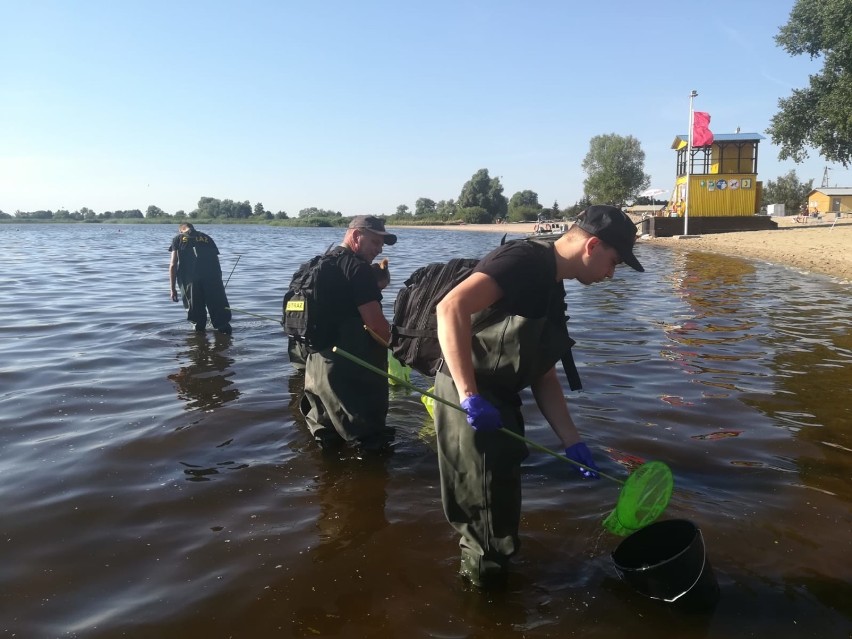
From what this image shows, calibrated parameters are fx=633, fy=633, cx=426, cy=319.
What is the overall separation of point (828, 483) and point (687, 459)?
1.02 meters

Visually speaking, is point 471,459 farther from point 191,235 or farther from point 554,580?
point 191,235

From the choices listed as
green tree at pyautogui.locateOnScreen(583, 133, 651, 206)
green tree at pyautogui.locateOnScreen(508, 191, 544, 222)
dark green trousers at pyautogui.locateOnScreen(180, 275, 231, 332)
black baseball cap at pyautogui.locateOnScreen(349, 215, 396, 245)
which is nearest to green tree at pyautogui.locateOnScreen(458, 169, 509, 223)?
green tree at pyautogui.locateOnScreen(508, 191, 544, 222)

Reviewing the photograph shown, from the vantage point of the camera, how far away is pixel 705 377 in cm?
782

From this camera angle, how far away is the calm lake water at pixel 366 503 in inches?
131

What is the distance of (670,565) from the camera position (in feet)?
10.5

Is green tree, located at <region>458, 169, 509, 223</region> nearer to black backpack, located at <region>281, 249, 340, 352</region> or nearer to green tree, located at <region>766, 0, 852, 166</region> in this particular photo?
green tree, located at <region>766, 0, 852, 166</region>

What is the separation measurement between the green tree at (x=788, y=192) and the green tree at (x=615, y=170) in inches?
617

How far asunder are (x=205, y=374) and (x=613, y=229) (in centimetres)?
673

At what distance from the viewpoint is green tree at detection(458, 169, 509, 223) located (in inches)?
4353

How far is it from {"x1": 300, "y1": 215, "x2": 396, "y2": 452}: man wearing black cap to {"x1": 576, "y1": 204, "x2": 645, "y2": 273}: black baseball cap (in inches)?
92.2

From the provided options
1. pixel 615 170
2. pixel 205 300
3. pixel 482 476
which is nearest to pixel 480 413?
pixel 482 476

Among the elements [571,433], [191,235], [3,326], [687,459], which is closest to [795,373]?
[687,459]

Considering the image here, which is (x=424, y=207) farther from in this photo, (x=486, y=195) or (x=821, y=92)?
(x=821, y=92)

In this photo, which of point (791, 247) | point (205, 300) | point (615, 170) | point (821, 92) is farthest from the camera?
point (615, 170)
